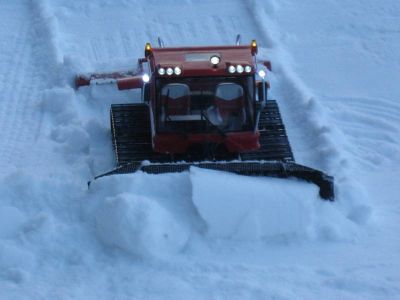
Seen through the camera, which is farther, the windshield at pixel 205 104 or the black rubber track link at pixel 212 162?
the windshield at pixel 205 104

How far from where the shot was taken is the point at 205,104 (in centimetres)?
898

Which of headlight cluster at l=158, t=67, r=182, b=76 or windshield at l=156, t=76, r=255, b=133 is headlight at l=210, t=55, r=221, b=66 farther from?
headlight cluster at l=158, t=67, r=182, b=76

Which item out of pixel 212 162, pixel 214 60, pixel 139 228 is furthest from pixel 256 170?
pixel 139 228

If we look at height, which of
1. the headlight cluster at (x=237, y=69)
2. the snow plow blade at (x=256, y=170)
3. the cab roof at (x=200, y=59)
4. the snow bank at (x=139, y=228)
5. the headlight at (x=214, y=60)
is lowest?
the snow bank at (x=139, y=228)

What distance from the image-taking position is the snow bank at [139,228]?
25.3 feet

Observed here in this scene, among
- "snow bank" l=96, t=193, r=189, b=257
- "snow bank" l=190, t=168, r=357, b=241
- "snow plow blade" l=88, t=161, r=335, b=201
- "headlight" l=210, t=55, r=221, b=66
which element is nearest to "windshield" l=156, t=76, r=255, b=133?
"headlight" l=210, t=55, r=221, b=66

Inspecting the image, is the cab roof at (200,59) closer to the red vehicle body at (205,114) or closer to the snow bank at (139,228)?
the red vehicle body at (205,114)

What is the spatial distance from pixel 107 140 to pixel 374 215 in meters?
3.27

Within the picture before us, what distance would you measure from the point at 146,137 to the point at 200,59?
1134 mm

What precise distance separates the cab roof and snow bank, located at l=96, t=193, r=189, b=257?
1664 millimetres

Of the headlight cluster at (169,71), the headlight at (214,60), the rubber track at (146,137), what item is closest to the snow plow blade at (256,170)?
the rubber track at (146,137)

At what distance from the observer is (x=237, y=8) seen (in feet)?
44.7

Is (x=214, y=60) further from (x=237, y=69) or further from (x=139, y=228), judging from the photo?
(x=139, y=228)

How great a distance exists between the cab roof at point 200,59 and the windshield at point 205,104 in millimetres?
98
